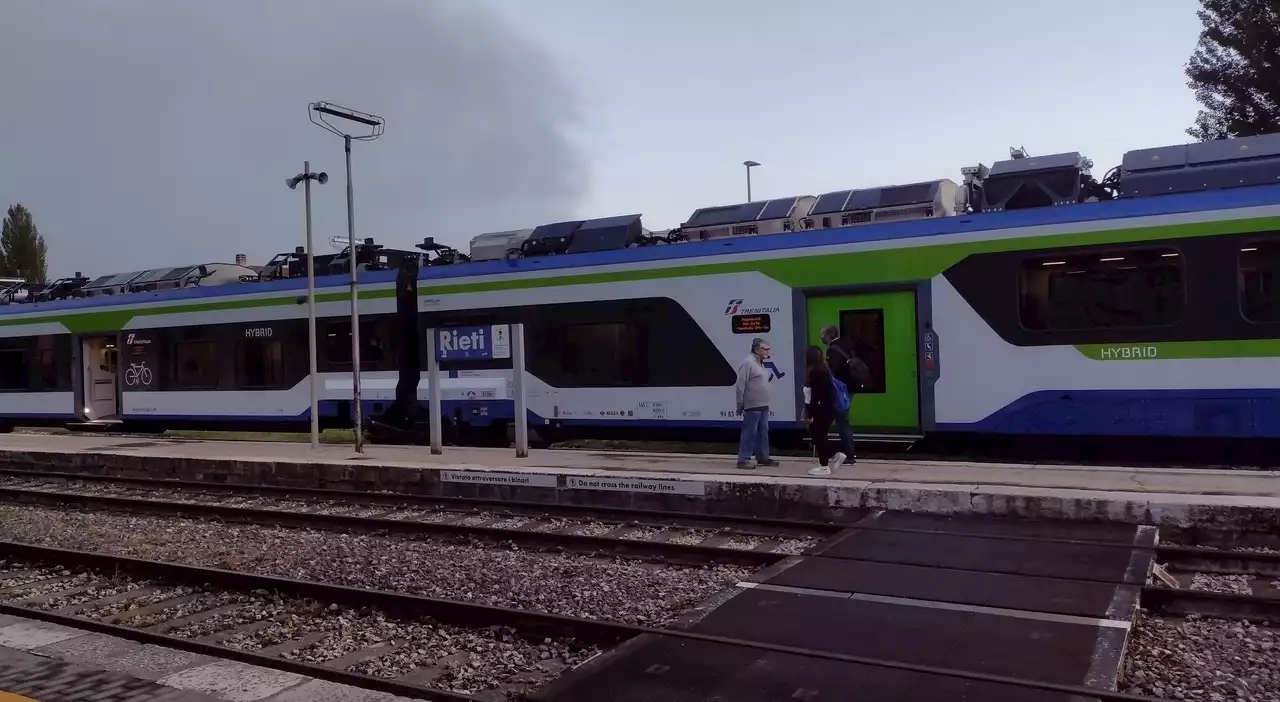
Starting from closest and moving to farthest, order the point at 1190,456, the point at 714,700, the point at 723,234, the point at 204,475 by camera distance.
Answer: the point at 714,700, the point at 1190,456, the point at 723,234, the point at 204,475

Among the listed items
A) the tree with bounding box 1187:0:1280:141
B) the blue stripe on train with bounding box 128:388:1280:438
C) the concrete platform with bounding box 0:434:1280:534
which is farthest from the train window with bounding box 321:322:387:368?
the tree with bounding box 1187:0:1280:141

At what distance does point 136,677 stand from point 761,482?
20.6 feet

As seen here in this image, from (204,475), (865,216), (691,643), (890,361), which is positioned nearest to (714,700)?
(691,643)

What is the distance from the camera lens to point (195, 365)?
61.5 feet

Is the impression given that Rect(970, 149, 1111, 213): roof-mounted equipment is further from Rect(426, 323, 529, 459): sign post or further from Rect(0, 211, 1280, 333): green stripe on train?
Rect(426, 323, 529, 459): sign post

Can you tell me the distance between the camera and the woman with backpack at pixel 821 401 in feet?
34.3

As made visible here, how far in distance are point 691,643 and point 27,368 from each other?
21.6 m

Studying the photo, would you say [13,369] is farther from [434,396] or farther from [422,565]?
[422,565]

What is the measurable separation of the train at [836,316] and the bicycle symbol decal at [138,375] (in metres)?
0.68

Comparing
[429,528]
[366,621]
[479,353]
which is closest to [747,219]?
[479,353]

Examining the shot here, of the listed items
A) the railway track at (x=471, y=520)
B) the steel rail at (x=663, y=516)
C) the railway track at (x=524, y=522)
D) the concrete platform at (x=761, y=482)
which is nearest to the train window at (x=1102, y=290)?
the concrete platform at (x=761, y=482)

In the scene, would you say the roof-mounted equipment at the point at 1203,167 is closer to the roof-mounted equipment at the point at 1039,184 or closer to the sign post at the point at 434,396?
the roof-mounted equipment at the point at 1039,184

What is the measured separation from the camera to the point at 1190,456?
11539mm

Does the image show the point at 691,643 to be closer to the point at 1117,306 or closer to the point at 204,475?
the point at 1117,306
